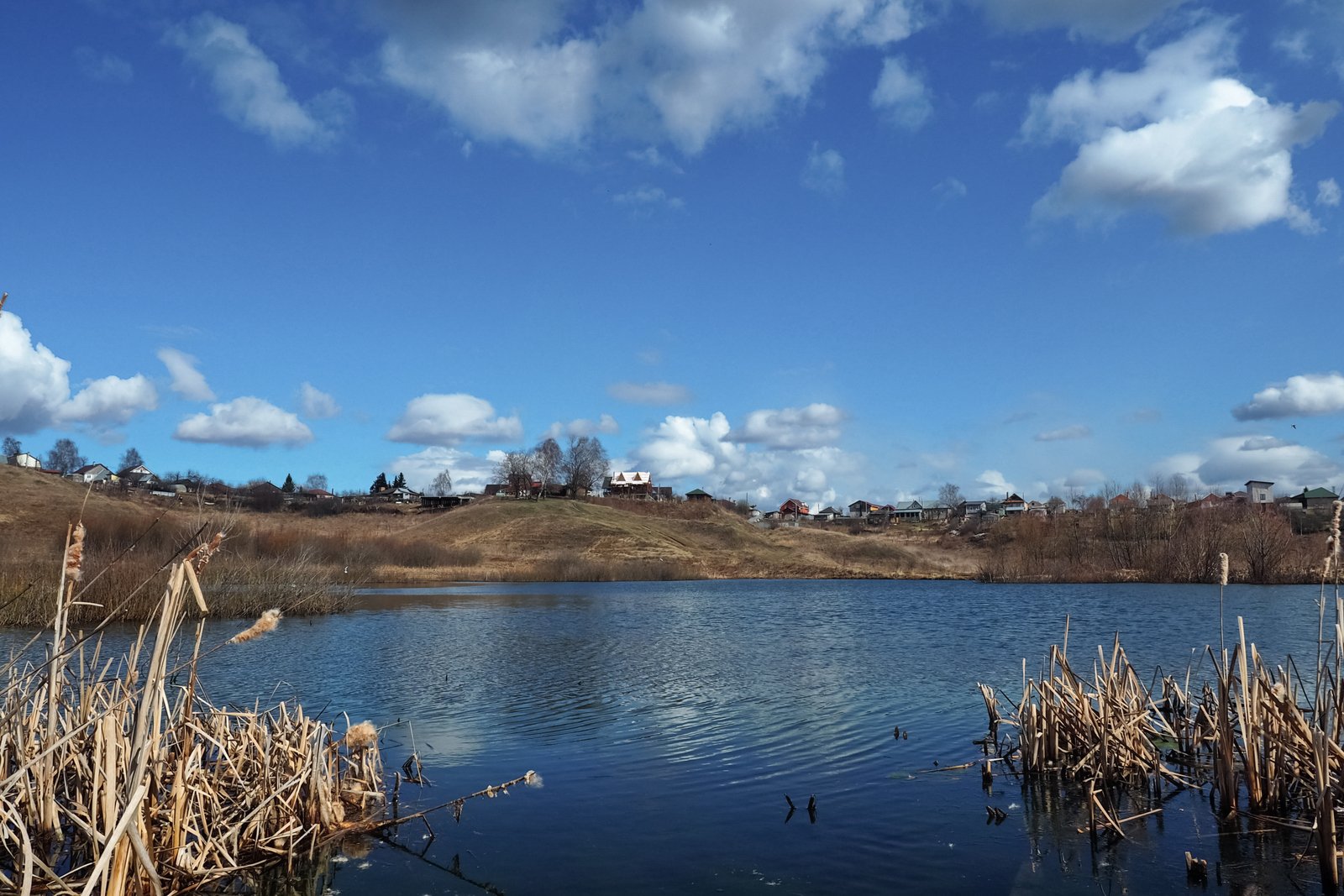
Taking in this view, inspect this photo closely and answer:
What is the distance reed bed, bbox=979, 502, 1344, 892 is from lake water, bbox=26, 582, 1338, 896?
0.37 meters

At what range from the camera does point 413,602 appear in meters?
40.5

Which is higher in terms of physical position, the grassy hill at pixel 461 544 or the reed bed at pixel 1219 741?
the grassy hill at pixel 461 544

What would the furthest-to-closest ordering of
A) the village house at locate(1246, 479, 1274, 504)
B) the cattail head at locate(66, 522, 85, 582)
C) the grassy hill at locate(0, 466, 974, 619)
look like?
the village house at locate(1246, 479, 1274, 504), the grassy hill at locate(0, 466, 974, 619), the cattail head at locate(66, 522, 85, 582)

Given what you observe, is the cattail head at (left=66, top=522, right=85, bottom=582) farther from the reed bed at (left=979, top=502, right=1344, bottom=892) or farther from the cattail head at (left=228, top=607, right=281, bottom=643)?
the reed bed at (left=979, top=502, right=1344, bottom=892)

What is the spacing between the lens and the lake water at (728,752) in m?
7.57

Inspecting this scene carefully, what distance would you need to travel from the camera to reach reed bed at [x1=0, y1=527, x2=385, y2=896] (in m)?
5.38

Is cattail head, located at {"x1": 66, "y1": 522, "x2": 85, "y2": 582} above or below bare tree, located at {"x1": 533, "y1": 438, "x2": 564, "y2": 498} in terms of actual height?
below

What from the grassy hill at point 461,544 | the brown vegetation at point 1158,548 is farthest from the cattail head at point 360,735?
the brown vegetation at point 1158,548

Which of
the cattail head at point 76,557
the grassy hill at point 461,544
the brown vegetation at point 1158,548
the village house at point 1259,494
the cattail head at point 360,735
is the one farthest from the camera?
the village house at point 1259,494

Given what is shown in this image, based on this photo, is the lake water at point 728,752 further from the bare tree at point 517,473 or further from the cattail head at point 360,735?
the bare tree at point 517,473

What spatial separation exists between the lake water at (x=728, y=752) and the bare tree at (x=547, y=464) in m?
99.7

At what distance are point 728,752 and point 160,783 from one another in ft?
24.7

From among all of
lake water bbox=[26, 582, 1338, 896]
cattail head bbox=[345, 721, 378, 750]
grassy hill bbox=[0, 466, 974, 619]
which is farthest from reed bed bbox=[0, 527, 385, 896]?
grassy hill bbox=[0, 466, 974, 619]

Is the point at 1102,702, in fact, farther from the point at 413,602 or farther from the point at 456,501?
the point at 456,501
